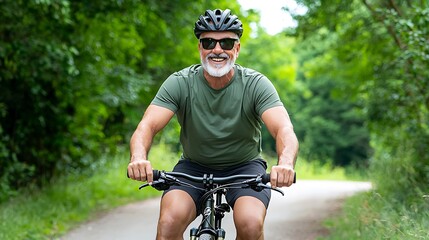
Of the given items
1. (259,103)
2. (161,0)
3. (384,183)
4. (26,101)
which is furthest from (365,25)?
(259,103)

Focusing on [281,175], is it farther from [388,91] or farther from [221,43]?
[388,91]

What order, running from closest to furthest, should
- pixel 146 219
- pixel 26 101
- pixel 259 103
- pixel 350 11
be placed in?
1. pixel 259 103
2. pixel 146 219
3. pixel 26 101
4. pixel 350 11

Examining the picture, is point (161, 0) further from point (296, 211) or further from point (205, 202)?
point (205, 202)

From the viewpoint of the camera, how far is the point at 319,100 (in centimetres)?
4781

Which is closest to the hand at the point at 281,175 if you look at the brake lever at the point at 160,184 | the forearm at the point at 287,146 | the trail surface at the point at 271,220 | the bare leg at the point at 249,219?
the forearm at the point at 287,146

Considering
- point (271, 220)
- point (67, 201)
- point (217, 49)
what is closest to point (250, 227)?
point (217, 49)

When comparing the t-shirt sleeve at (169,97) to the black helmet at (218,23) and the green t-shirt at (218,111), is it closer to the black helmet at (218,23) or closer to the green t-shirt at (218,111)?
the green t-shirt at (218,111)

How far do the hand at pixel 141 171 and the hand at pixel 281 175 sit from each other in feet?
2.16

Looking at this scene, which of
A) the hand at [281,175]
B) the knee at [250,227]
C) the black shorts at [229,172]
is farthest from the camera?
the black shorts at [229,172]

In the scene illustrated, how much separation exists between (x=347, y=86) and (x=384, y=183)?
28.9 feet

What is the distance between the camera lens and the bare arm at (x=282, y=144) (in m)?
3.68

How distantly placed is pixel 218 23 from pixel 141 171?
43.8 inches

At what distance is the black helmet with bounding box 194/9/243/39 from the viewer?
4.31m

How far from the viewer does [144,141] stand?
4.19 metres
